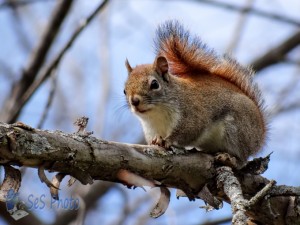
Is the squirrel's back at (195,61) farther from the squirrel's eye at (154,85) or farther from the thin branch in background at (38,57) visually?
the thin branch in background at (38,57)

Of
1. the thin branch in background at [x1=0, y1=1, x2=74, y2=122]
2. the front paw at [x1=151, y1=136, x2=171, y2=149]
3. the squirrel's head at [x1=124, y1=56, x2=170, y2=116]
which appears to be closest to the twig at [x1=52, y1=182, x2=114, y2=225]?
the thin branch in background at [x1=0, y1=1, x2=74, y2=122]

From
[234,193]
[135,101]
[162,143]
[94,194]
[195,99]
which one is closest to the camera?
[234,193]

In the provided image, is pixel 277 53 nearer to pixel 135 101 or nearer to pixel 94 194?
pixel 94 194

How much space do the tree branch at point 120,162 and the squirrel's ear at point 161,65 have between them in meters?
0.97

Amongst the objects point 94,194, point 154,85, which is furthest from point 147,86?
point 94,194

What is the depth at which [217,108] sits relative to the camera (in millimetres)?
4000

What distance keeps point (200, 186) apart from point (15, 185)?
1047 millimetres

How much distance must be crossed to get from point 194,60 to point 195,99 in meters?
0.30

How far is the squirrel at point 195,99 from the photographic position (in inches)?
153

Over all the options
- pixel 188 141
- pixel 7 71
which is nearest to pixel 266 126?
pixel 188 141

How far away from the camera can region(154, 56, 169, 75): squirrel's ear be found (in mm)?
3984

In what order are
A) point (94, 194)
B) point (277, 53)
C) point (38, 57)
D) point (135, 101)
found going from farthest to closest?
1. point (277, 53)
2. point (94, 194)
3. point (38, 57)
4. point (135, 101)

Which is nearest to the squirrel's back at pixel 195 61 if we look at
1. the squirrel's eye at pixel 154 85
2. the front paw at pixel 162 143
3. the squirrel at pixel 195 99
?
the squirrel at pixel 195 99

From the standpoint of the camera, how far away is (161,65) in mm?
4020
